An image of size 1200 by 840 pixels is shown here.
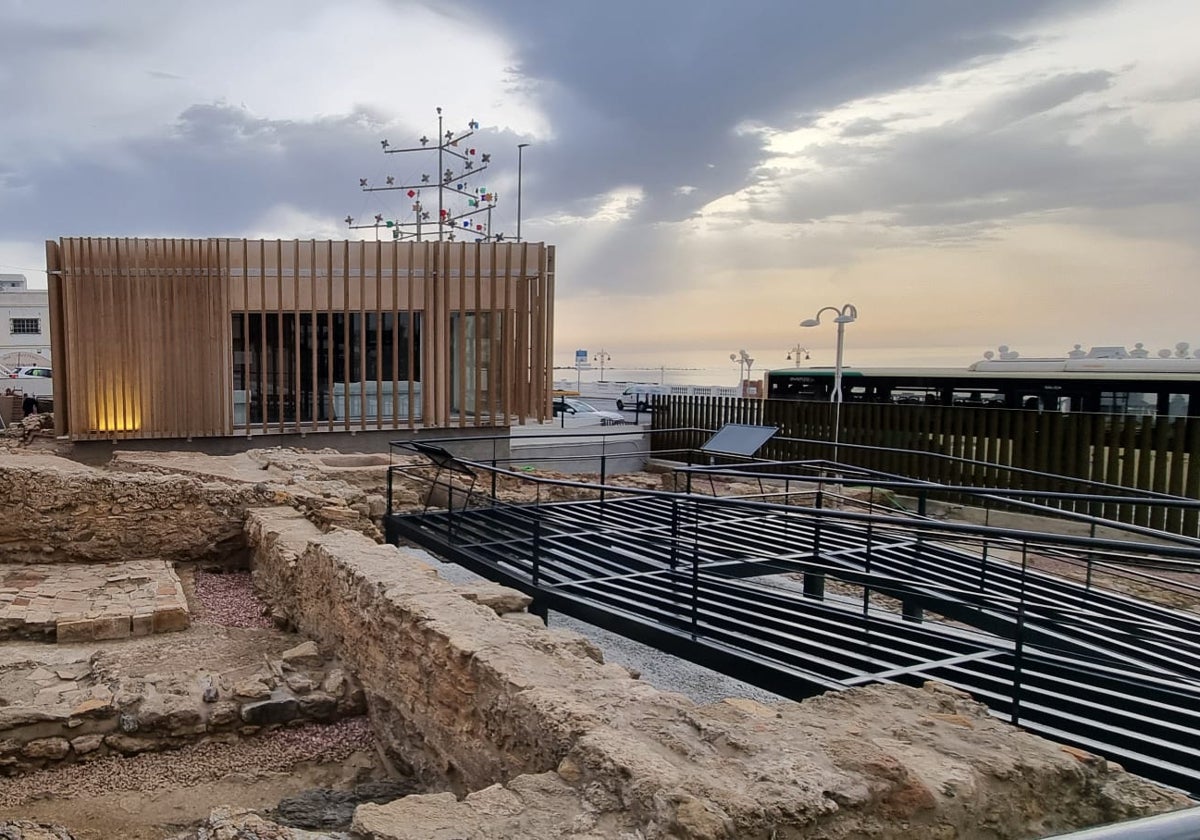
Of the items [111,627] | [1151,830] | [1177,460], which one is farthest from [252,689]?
[1177,460]

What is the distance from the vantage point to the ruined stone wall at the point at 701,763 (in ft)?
7.94

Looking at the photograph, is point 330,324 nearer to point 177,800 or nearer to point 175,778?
point 175,778

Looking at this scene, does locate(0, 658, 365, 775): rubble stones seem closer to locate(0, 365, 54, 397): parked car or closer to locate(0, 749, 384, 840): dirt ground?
locate(0, 749, 384, 840): dirt ground

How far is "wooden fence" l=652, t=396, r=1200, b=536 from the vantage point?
1072cm

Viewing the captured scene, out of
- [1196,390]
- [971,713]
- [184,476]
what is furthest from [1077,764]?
[1196,390]

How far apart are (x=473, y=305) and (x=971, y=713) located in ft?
47.1

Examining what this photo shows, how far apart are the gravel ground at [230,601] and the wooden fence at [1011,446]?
684cm

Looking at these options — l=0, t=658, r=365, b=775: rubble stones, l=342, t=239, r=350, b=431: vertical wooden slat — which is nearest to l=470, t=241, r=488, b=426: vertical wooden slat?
l=342, t=239, r=350, b=431: vertical wooden slat

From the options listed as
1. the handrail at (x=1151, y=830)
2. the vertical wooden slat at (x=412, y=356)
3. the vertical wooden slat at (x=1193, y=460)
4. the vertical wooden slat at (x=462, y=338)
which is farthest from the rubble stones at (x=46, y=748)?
the vertical wooden slat at (x=1193, y=460)

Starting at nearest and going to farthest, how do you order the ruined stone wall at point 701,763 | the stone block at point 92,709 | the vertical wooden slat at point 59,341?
the ruined stone wall at point 701,763
the stone block at point 92,709
the vertical wooden slat at point 59,341

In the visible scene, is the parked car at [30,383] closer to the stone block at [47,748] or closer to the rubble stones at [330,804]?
the stone block at [47,748]

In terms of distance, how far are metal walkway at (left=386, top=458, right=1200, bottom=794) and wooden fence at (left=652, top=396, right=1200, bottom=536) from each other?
297cm

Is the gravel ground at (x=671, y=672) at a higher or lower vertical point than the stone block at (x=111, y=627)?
lower

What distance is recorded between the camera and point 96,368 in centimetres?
1394
